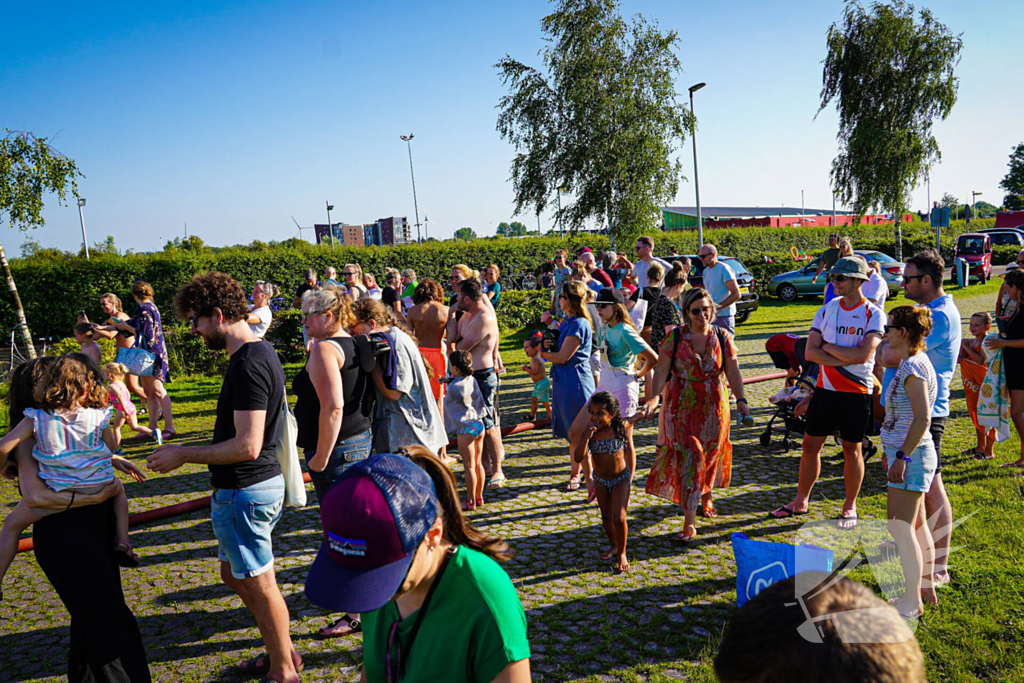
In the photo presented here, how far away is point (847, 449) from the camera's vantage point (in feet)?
16.0

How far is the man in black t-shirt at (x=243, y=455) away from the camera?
10.2ft

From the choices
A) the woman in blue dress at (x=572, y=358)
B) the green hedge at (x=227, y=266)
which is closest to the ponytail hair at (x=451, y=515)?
the woman in blue dress at (x=572, y=358)

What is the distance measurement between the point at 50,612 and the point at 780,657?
5.18 metres

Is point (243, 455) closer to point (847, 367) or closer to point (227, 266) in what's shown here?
point (847, 367)

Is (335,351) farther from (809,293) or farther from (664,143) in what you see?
(664,143)

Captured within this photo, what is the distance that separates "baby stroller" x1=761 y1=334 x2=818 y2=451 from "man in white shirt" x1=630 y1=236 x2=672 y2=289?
2311 millimetres

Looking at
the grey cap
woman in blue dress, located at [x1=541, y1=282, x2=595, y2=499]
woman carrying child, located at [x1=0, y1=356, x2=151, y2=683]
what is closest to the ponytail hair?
woman carrying child, located at [x1=0, y1=356, x2=151, y2=683]

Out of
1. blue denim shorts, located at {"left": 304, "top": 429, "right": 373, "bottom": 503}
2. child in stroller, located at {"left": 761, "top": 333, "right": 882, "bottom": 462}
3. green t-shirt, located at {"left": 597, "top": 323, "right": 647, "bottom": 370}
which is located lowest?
child in stroller, located at {"left": 761, "top": 333, "right": 882, "bottom": 462}

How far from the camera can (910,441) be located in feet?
11.8

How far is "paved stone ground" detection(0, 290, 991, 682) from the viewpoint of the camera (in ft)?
12.0

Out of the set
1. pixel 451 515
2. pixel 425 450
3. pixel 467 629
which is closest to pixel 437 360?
pixel 425 450

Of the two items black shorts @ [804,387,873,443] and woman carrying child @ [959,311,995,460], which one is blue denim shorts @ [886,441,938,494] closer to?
black shorts @ [804,387,873,443]

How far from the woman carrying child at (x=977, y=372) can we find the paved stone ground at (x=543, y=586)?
1.12 metres

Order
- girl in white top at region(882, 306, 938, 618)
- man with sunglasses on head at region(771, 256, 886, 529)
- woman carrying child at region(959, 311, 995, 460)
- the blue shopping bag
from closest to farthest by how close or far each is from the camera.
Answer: the blue shopping bag, girl in white top at region(882, 306, 938, 618), man with sunglasses on head at region(771, 256, 886, 529), woman carrying child at region(959, 311, 995, 460)
